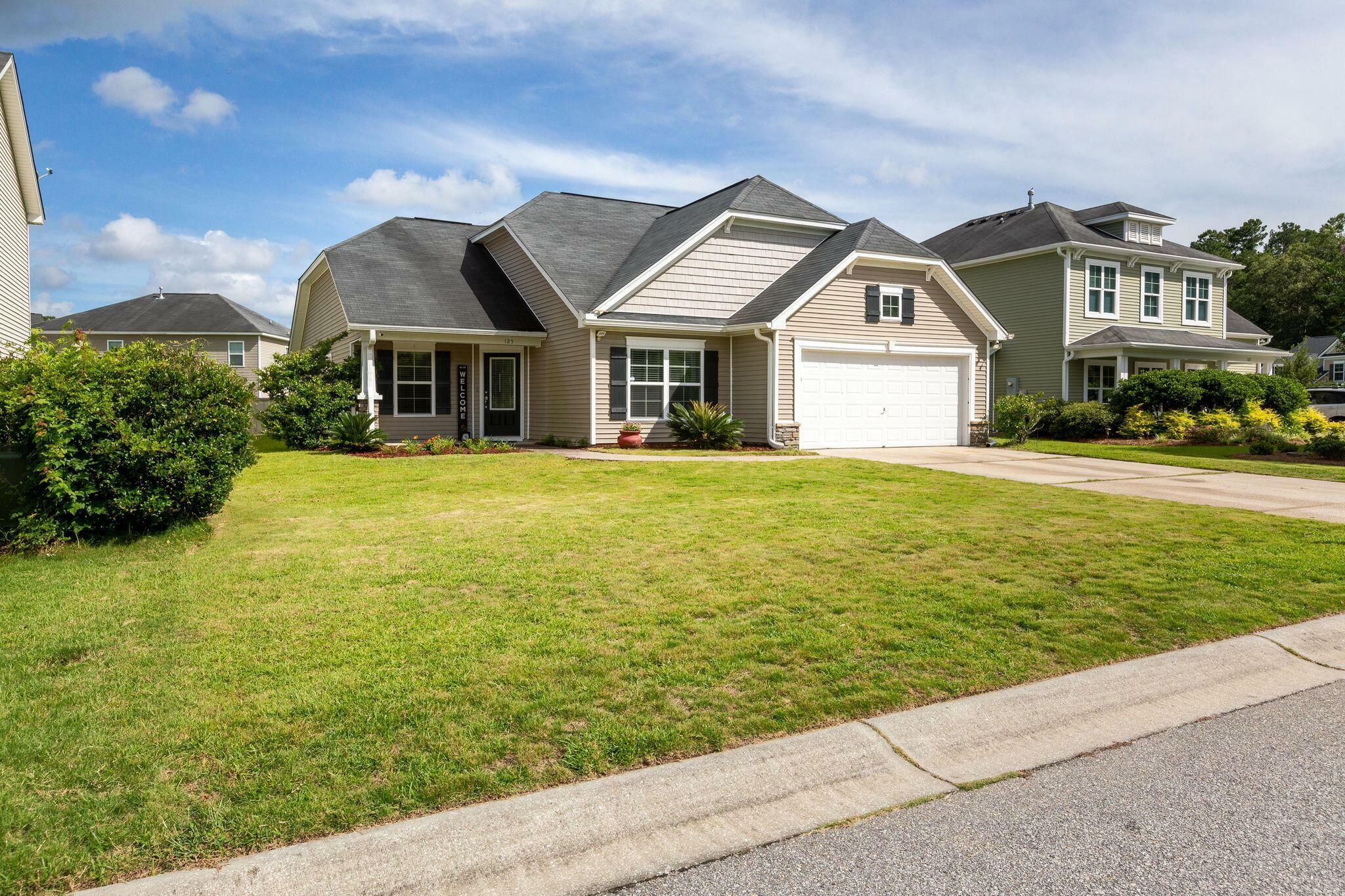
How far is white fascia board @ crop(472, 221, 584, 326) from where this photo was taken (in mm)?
18344

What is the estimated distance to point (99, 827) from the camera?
312 cm

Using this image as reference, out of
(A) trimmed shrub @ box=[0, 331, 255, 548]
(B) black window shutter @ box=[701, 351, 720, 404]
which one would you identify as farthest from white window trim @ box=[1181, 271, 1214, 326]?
(A) trimmed shrub @ box=[0, 331, 255, 548]

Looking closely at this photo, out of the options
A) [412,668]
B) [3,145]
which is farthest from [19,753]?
[3,145]

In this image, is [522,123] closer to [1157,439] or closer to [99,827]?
[99,827]

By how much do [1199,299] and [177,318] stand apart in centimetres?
4748

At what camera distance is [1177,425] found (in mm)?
21906

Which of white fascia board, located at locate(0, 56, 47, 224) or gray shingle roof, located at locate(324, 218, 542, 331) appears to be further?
gray shingle roof, located at locate(324, 218, 542, 331)

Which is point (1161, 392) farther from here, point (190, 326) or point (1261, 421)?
point (190, 326)

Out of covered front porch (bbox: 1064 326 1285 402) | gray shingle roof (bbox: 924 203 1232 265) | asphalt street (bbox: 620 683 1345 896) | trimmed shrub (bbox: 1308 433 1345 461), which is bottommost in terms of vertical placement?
asphalt street (bbox: 620 683 1345 896)

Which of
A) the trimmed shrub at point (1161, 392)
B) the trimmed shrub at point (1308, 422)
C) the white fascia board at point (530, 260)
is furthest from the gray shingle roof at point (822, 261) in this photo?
the trimmed shrub at point (1308, 422)

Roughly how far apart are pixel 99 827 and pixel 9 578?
4.36 m

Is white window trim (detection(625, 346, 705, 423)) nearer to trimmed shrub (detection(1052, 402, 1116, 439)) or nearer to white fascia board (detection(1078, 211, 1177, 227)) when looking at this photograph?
trimmed shrub (detection(1052, 402, 1116, 439))

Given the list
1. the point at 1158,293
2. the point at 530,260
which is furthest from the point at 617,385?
the point at 1158,293

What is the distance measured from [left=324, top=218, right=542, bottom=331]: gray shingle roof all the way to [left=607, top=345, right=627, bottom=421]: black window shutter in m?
2.87
